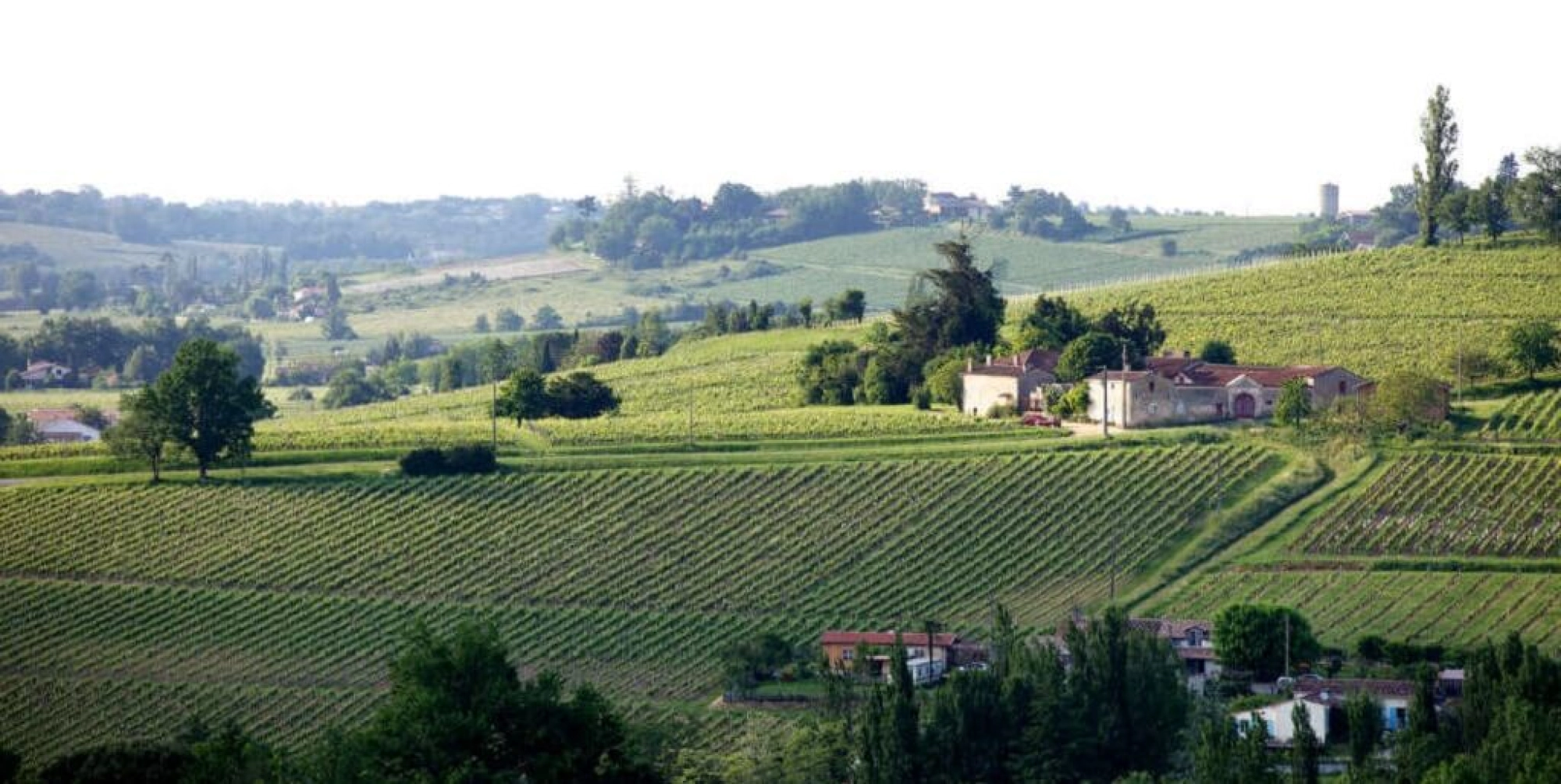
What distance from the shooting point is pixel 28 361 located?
Result: 4990 inches

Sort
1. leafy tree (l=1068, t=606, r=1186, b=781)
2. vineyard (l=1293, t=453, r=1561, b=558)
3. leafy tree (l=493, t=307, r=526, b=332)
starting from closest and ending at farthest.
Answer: leafy tree (l=1068, t=606, r=1186, b=781) < vineyard (l=1293, t=453, r=1561, b=558) < leafy tree (l=493, t=307, r=526, b=332)

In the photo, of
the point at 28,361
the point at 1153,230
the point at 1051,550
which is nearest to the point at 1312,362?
the point at 1051,550

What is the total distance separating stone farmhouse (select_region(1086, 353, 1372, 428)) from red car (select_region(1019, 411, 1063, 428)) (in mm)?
Result: 1088

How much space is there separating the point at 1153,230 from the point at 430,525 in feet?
356

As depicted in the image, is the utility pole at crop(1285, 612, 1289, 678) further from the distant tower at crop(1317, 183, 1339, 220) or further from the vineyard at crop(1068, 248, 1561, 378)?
the distant tower at crop(1317, 183, 1339, 220)

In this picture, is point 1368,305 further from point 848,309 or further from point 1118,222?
point 1118,222

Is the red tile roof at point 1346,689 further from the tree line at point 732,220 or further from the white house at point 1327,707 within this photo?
the tree line at point 732,220

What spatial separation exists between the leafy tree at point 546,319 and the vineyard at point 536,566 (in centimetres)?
8094

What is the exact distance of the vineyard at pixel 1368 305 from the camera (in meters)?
88.1

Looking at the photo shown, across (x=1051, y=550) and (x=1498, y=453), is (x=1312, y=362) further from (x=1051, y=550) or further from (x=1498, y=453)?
(x=1051, y=550)

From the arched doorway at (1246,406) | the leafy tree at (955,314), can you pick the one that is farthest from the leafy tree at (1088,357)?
the leafy tree at (955,314)

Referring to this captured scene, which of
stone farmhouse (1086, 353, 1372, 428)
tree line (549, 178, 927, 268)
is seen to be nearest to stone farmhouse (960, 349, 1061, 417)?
stone farmhouse (1086, 353, 1372, 428)

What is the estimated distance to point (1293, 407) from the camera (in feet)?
247

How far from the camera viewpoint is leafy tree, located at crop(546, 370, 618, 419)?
84625 millimetres
